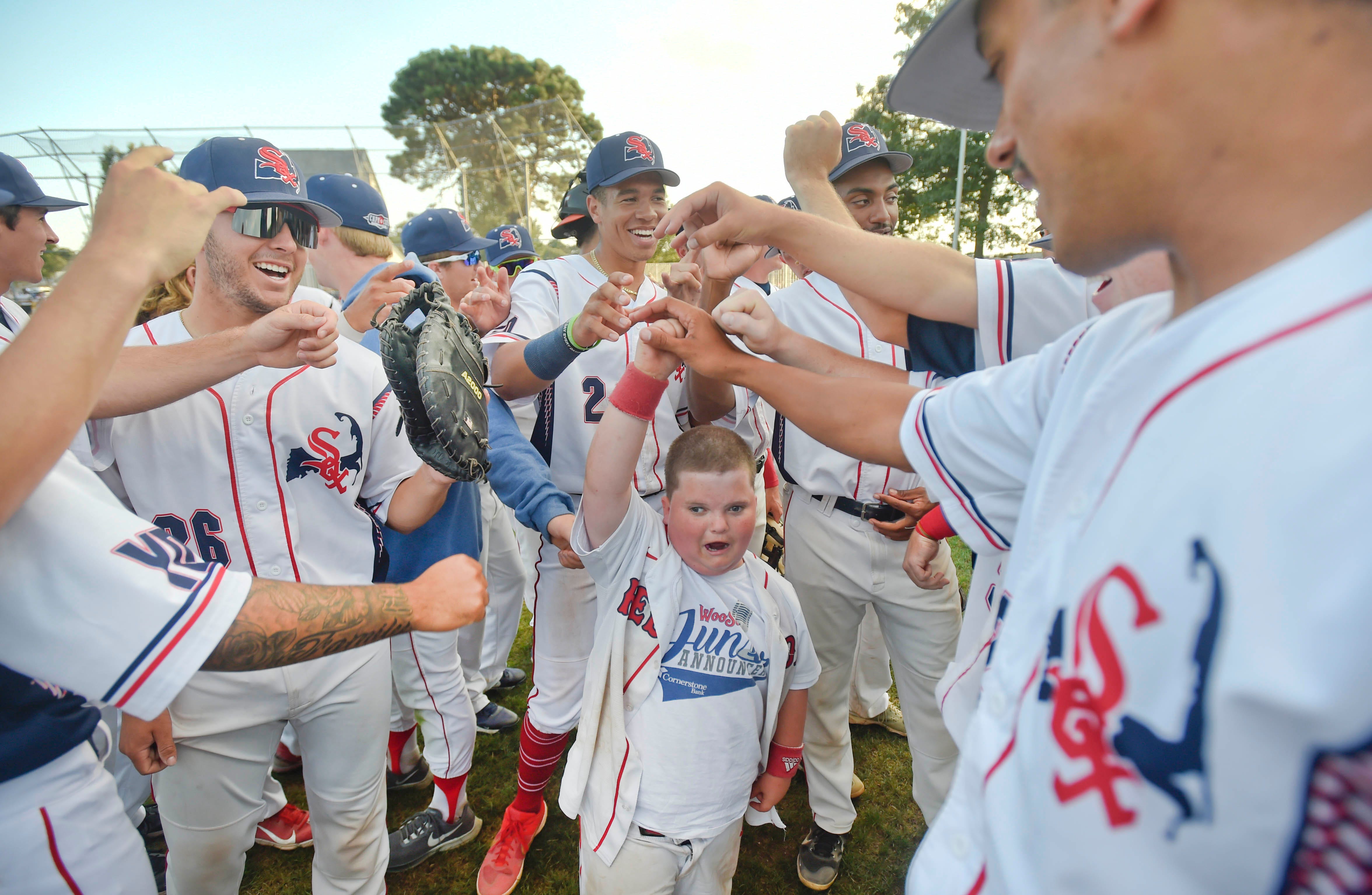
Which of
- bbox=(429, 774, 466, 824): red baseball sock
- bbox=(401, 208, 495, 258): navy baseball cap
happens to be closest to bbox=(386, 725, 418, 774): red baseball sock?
bbox=(429, 774, 466, 824): red baseball sock

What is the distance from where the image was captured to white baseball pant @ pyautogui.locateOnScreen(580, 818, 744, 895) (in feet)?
6.26

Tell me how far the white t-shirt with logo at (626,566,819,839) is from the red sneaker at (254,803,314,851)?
6.09 feet

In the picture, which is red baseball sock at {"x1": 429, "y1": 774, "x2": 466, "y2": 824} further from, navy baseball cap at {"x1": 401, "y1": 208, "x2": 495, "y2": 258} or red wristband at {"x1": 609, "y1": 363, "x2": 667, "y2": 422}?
navy baseball cap at {"x1": 401, "y1": 208, "x2": 495, "y2": 258}

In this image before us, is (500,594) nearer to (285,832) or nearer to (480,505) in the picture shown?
(480,505)

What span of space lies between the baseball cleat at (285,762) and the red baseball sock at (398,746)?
469 millimetres

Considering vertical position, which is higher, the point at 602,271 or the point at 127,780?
the point at 602,271

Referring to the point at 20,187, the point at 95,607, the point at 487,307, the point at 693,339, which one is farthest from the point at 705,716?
the point at 20,187

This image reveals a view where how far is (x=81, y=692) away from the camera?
1083mm

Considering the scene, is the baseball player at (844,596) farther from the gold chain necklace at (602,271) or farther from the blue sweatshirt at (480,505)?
the blue sweatshirt at (480,505)

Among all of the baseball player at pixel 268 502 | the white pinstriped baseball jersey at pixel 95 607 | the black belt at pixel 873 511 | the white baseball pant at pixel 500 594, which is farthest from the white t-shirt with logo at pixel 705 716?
the white baseball pant at pixel 500 594

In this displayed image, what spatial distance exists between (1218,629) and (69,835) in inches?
74.1

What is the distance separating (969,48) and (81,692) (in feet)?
6.32

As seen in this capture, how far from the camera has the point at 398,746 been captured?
3.27 meters

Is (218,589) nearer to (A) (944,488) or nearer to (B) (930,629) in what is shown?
(A) (944,488)
